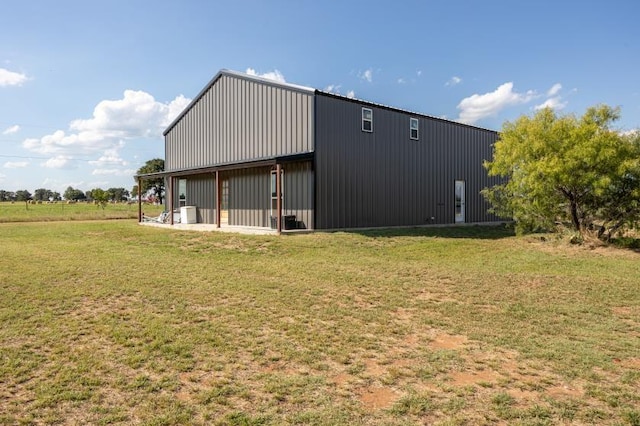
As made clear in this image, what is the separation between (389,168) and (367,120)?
2.29 metres

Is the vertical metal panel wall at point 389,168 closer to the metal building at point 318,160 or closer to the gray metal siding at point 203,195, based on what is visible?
the metal building at point 318,160

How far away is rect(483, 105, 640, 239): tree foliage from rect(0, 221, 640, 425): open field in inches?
116

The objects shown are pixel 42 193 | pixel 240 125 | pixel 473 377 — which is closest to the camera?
pixel 473 377

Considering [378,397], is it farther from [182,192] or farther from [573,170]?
[182,192]

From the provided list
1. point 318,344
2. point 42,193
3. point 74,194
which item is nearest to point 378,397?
point 318,344

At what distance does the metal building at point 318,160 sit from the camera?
14977 millimetres

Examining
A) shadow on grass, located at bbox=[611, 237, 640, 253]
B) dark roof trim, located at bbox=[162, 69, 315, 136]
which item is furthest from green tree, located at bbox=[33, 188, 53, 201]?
shadow on grass, located at bbox=[611, 237, 640, 253]

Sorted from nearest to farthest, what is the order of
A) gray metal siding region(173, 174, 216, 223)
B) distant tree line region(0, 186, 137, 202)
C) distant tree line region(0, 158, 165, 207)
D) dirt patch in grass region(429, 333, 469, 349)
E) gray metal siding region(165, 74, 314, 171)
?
dirt patch in grass region(429, 333, 469, 349)
gray metal siding region(165, 74, 314, 171)
gray metal siding region(173, 174, 216, 223)
distant tree line region(0, 158, 165, 207)
distant tree line region(0, 186, 137, 202)

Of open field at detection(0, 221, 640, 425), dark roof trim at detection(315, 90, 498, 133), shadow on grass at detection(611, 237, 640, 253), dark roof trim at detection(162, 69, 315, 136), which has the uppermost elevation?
dark roof trim at detection(162, 69, 315, 136)

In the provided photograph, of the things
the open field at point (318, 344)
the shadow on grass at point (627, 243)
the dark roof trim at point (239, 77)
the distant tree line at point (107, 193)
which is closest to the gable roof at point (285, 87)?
the dark roof trim at point (239, 77)

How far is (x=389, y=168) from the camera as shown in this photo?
17.0 meters

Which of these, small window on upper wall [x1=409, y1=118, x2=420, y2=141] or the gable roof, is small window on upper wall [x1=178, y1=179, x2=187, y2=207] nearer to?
the gable roof

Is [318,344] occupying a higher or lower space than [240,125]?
lower

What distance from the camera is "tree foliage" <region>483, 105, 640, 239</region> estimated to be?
10.5 metres
